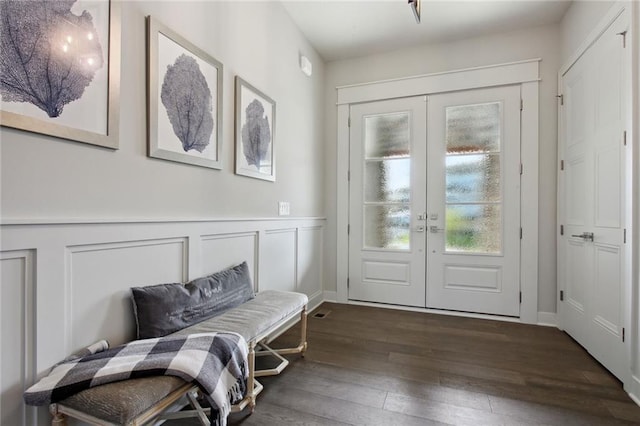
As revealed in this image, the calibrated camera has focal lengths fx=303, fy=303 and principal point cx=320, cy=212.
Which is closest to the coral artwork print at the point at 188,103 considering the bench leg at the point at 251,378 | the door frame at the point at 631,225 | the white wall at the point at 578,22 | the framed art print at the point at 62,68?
the framed art print at the point at 62,68

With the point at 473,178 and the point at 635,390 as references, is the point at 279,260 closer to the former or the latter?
the point at 473,178

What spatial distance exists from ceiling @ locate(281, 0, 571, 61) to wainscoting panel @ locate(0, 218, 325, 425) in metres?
2.30

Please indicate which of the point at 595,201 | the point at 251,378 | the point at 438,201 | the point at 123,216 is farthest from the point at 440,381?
the point at 123,216

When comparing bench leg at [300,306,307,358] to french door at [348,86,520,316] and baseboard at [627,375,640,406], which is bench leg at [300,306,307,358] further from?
baseboard at [627,375,640,406]

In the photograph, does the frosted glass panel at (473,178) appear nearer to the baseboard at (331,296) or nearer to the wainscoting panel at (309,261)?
the wainscoting panel at (309,261)

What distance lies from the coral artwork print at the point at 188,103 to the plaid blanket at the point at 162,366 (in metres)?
1.06

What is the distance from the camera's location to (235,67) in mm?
2193

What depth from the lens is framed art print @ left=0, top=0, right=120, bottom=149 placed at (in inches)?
41.0

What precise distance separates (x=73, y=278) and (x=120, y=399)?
0.55 meters

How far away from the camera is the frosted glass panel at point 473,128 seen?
3.18 meters

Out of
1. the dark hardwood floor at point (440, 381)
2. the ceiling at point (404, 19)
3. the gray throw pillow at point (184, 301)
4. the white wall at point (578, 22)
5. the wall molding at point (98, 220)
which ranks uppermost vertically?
the ceiling at point (404, 19)

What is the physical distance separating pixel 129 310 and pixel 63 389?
0.45m

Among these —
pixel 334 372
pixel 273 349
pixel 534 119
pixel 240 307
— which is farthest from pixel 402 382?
pixel 534 119

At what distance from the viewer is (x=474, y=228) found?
324 centimetres
